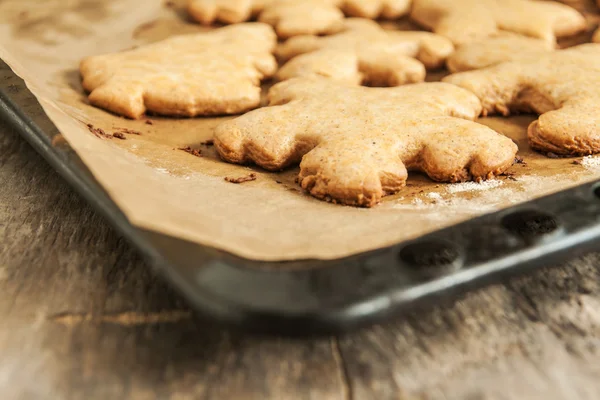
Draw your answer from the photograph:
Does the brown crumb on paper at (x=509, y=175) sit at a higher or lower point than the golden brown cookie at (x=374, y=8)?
higher

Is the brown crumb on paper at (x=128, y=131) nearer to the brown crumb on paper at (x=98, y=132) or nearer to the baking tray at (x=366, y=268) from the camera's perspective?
the brown crumb on paper at (x=98, y=132)

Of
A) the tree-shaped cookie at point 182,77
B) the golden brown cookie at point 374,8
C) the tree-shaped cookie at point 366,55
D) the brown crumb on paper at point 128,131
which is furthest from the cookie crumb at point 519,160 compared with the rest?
the golden brown cookie at point 374,8

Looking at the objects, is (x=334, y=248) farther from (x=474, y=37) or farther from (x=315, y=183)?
(x=474, y=37)

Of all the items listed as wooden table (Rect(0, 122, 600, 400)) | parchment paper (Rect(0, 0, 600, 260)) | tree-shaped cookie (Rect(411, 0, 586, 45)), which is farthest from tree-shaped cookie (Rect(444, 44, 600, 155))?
wooden table (Rect(0, 122, 600, 400))

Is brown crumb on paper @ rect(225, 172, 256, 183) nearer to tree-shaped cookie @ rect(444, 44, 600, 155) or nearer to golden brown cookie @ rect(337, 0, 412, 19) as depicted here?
tree-shaped cookie @ rect(444, 44, 600, 155)

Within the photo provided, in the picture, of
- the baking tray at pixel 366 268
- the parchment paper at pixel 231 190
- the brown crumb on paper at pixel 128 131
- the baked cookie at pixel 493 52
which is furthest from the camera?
the baked cookie at pixel 493 52

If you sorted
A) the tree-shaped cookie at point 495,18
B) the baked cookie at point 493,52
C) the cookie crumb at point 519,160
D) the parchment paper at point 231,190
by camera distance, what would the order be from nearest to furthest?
the parchment paper at point 231,190 < the cookie crumb at point 519,160 < the baked cookie at point 493,52 < the tree-shaped cookie at point 495,18

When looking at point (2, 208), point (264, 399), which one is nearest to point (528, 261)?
point (264, 399)

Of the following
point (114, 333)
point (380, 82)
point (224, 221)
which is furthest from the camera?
point (380, 82)
